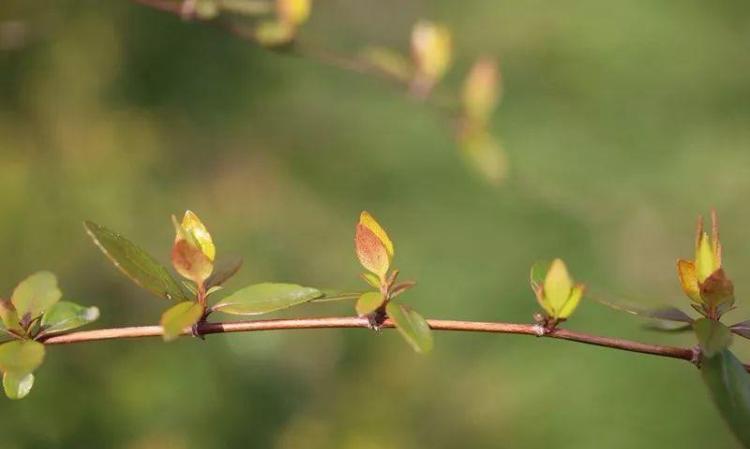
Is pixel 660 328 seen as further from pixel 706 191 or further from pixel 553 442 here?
pixel 706 191

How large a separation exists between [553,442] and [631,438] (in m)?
0.15

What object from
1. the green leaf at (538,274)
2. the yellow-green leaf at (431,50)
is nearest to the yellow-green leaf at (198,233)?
the green leaf at (538,274)

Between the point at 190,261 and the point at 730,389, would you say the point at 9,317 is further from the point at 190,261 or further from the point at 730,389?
the point at 730,389

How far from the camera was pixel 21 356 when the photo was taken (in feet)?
1.74

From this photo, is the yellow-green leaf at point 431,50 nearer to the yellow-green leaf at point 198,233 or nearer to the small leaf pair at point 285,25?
the small leaf pair at point 285,25

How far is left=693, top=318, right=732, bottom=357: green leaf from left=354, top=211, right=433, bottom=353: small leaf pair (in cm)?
17

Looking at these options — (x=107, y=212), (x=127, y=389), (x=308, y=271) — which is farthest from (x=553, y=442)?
(x=107, y=212)

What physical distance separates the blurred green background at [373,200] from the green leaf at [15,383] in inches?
26.0

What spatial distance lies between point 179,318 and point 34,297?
0.14 m

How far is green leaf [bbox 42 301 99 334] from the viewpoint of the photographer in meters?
0.59

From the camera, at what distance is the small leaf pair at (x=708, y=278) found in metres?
0.55

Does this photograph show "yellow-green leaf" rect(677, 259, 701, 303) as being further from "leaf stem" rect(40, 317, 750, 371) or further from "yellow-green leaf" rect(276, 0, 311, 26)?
"yellow-green leaf" rect(276, 0, 311, 26)

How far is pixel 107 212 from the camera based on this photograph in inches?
69.2

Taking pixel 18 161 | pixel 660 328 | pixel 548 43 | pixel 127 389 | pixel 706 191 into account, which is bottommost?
pixel 127 389
